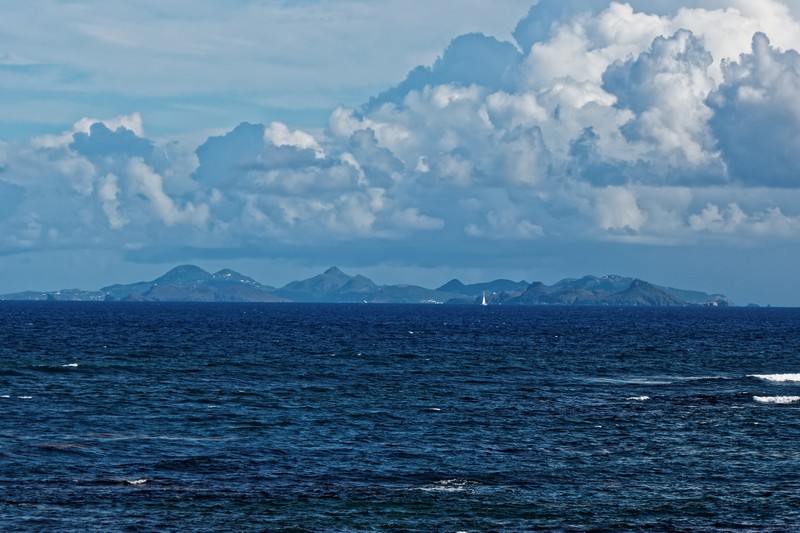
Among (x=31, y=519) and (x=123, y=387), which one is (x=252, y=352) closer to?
(x=123, y=387)

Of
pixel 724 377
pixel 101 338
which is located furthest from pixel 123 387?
pixel 101 338

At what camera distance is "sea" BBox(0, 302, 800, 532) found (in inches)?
1986

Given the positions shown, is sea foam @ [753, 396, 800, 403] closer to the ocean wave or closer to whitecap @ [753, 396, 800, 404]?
whitecap @ [753, 396, 800, 404]

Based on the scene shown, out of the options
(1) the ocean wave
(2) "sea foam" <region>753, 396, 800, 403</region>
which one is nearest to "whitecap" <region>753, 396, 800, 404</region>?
(2) "sea foam" <region>753, 396, 800, 403</region>

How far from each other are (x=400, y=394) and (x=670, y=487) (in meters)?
44.4

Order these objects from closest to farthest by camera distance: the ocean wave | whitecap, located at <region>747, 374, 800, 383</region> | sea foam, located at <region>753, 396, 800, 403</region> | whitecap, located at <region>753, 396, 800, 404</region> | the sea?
the sea → the ocean wave → whitecap, located at <region>753, 396, 800, 404</region> → sea foam, located at <region>753, 396, 800, 403</region> → whitecap, located at <region>747, 374, 800, 383</region>

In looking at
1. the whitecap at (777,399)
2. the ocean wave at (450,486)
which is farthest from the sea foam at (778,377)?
the ocean wave at (450,486)

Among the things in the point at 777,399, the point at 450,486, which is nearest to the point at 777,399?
the point at 777,399

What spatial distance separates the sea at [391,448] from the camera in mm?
50438

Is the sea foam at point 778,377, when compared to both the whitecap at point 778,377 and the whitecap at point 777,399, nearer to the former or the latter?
the whitecap at point 778,377

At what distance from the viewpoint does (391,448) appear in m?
68.2

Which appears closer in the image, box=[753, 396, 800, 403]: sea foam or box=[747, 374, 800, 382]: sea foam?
box=[753, 396, 800, 403]: sea foam

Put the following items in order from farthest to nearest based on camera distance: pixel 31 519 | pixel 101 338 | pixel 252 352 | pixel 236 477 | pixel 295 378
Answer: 1. pixel 101 338
2. pixel 252 352
3. pixel 295 378
4. pixel 236 477
5. pixel 31 519

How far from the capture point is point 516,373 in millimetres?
125375
